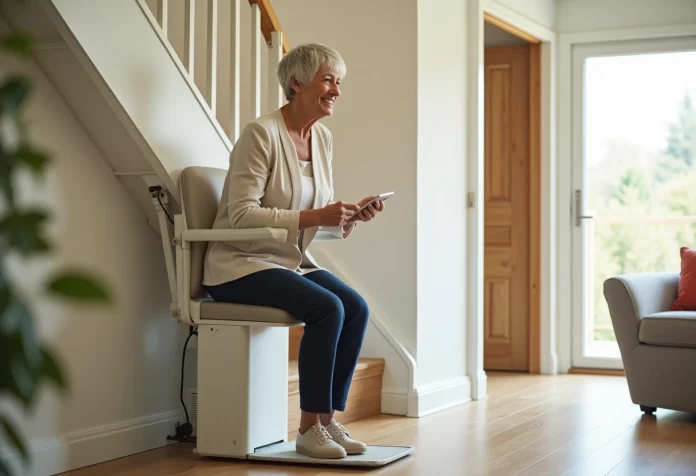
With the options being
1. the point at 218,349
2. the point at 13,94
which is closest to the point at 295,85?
the point at 218,349

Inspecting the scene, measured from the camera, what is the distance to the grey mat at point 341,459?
8.51ft

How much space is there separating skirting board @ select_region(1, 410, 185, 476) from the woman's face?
1.12m

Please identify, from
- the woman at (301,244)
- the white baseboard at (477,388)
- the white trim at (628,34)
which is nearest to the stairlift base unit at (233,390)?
the woman at (301,244)

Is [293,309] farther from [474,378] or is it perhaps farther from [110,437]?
[474,378]

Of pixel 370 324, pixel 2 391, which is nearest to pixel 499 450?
pixel 370 324

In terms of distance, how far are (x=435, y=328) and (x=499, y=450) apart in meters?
1.14

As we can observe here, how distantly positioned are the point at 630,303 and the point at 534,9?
2171mm

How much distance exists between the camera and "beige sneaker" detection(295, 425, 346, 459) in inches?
103

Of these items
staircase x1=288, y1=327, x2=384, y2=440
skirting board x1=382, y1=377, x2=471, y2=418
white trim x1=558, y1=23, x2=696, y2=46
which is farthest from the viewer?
white trim x1=558, y1=23, x2=696, y2=46

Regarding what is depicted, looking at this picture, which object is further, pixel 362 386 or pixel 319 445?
pixel 362 386

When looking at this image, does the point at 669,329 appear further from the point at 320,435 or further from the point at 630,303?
the point at 320,435

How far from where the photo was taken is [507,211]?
18.1 ft

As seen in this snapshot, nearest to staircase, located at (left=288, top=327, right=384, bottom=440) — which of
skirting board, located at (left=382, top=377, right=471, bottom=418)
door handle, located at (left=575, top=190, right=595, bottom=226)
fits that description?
skirting board, located at (left=382, top=377, right=471, bottom=418)

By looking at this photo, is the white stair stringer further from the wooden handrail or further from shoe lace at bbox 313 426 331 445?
shoe lace at bbox 313 426 331 445
